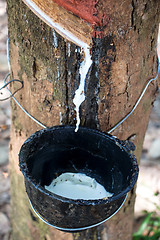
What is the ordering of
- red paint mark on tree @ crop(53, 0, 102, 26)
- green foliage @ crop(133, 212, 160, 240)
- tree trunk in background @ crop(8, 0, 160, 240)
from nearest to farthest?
red paint mark on tree @ crop(53, 0, 102, 26)
tree trunk in background @ crop(8, 0, 160, 240)
green foliage @ crop(133, 212, 160, 240)

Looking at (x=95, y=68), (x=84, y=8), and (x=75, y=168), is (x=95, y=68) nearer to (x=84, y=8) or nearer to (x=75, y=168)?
(x=84, y=8)

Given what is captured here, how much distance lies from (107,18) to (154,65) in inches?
18.6

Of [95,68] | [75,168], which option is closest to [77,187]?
[75,168]

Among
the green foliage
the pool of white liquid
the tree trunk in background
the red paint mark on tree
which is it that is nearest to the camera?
the red paint mark on tree

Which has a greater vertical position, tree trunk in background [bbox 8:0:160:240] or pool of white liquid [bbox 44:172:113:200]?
tree trunk in background [bbox 8:0:160:240]

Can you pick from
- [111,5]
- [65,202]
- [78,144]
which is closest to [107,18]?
[111,5]

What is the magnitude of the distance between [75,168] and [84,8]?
34.6 inches

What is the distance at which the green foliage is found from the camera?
8.21 feet

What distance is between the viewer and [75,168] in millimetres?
1694

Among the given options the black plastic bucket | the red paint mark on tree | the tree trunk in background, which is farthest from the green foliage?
the red paint mark on tree

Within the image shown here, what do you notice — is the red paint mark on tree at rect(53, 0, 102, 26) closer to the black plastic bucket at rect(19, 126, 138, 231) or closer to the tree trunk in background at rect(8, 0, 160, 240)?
the tree trunk in background at rect(8, 0, 160, 240)

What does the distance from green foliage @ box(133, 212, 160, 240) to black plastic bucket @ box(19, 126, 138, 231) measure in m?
1.13

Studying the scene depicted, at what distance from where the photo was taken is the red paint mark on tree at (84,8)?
3.84 feet

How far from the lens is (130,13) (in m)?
1.24
